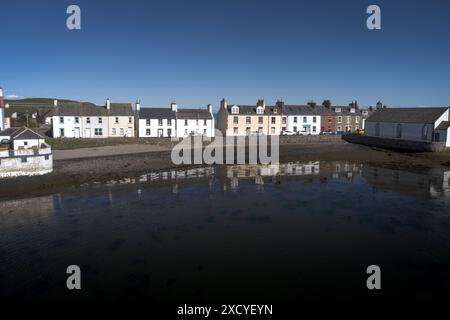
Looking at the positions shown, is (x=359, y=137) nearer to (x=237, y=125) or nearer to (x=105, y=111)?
(x=237, y=125)

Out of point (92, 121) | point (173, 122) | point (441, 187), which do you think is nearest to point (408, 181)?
point (441, 187)

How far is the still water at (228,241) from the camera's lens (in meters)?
12.6

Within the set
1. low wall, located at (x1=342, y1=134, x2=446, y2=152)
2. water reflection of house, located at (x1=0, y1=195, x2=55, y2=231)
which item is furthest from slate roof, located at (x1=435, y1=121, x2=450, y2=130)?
water reflection of house, located at (x1=0, y1=195, x2=55, y2=231)

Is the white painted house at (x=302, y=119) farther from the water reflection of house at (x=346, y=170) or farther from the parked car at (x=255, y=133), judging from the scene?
the water reflection of house at (x=346, y=170)

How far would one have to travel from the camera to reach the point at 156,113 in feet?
196

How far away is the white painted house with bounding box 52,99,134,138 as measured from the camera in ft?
177

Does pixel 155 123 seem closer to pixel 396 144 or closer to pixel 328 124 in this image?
pixel 328 124

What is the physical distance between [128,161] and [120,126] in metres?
20.1

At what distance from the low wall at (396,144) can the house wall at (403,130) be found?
5.85ft

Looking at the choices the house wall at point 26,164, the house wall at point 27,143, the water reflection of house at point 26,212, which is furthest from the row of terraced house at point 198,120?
the water reflection of house at point 26,212

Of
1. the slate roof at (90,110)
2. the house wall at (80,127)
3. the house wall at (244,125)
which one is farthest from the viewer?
the house wall at (244,125)

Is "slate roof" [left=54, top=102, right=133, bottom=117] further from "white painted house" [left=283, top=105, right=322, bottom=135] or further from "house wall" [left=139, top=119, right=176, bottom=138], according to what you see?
"white painted house" [left=283, top=105, right=322, bottom=135]

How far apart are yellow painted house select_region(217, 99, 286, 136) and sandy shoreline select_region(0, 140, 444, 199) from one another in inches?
338

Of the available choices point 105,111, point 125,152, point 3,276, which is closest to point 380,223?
point 3,276
